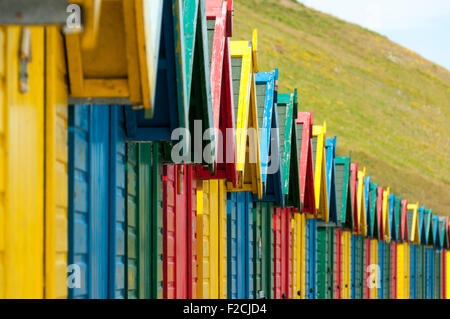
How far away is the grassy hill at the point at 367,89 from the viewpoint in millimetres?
71625

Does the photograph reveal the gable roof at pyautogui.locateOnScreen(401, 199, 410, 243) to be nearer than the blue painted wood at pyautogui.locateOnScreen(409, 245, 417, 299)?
Yes

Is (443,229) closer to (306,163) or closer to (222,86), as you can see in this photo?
(306,163)

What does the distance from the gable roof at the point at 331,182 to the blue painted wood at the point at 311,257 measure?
47 cm

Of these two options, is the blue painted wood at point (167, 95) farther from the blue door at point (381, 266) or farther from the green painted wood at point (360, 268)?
the blue door at point (381, 266)

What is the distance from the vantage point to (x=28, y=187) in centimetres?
573

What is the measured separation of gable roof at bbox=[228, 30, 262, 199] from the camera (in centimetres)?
1239

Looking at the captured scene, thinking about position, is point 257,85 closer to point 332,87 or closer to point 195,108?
point 195,108

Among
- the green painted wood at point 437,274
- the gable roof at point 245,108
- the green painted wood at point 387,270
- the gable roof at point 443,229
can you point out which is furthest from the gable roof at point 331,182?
the green painted wood at point 437,274

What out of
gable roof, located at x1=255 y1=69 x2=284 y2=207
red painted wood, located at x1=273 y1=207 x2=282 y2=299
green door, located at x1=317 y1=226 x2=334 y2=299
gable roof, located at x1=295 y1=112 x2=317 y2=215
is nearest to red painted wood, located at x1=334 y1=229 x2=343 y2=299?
green door, located at x1=317 y1=226 x2=334 y2=299

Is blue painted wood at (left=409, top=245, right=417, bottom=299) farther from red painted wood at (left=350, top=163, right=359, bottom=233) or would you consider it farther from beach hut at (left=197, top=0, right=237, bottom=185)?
beach hut at (left=197, top=0, right=237, bottom=185)

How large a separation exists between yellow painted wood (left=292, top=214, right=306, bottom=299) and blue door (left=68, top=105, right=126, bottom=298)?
11881mm

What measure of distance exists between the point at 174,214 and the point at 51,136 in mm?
4492

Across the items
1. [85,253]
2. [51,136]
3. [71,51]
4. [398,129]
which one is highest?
[398,129]

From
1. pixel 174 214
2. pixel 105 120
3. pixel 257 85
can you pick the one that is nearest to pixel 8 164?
pixel 105 120
